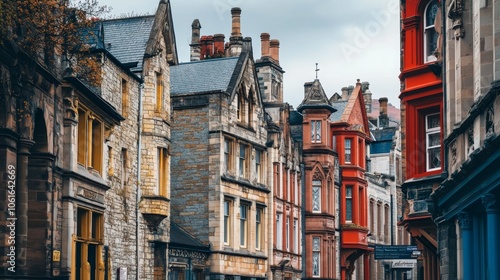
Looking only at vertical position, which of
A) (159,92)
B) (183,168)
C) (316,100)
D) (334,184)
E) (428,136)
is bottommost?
(428,136)

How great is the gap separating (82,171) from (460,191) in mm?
12242

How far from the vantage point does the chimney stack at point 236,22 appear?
6098cm

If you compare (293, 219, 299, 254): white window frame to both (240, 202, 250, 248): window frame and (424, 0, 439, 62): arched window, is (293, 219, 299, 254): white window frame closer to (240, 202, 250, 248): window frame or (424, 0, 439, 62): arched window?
(240, 202, 250, 248): window frame

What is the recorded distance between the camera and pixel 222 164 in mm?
51344

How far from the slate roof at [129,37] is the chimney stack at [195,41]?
63.1ft

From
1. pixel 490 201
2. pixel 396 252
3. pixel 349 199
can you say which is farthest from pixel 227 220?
pixel 490 201

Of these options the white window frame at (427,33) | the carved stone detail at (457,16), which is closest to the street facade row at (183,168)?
the carved stone detail at (457,16)

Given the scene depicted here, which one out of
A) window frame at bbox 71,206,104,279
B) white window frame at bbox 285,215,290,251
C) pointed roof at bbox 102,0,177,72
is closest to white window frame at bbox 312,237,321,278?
white window frame at bbox 285,215,290,251

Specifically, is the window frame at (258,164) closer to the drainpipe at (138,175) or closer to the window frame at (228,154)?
the window frame at (228,154)

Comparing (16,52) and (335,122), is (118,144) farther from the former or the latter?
(335,122)

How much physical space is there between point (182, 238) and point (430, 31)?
55.6ft

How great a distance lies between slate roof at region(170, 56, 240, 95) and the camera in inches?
2074

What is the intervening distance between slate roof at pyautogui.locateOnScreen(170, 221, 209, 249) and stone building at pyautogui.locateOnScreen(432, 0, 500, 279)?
699 inches

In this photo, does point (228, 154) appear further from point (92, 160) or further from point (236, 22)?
point (92, 160)
